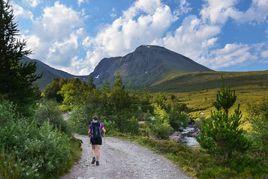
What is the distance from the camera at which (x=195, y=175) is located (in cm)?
2028

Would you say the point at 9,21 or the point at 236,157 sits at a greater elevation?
the point at 9,21

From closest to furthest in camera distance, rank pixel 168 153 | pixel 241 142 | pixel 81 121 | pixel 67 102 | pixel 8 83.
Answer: pixel 241 142
pixel 8 83
pixel 168 153
pixel 81 121
pixel 67 102

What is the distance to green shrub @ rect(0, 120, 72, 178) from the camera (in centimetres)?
1528

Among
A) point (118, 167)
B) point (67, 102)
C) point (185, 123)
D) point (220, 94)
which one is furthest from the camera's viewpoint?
point (67, 102)

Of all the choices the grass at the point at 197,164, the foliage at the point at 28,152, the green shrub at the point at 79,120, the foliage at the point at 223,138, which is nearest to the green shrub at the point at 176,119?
the green shrub at the point at 79,120

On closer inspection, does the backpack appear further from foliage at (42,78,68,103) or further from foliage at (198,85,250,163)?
foliage at (42,78,68,103)

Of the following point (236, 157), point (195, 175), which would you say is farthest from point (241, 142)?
point (195, 175)

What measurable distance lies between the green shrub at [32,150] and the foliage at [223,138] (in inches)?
349

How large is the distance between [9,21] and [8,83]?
4.17m

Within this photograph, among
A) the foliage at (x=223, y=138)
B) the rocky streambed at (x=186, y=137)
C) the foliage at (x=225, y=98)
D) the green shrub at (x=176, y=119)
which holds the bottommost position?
the rocky streambed at (x=186, y=137)

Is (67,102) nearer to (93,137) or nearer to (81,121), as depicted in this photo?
(81,121)

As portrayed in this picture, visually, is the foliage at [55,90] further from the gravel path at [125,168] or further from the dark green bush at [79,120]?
the gravel path at [125,168]

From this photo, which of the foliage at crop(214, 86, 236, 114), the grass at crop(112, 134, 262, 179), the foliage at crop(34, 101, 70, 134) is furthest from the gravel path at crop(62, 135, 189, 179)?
the foliage at crop(214, 86, 236, 114)

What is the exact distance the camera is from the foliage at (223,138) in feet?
74.7
